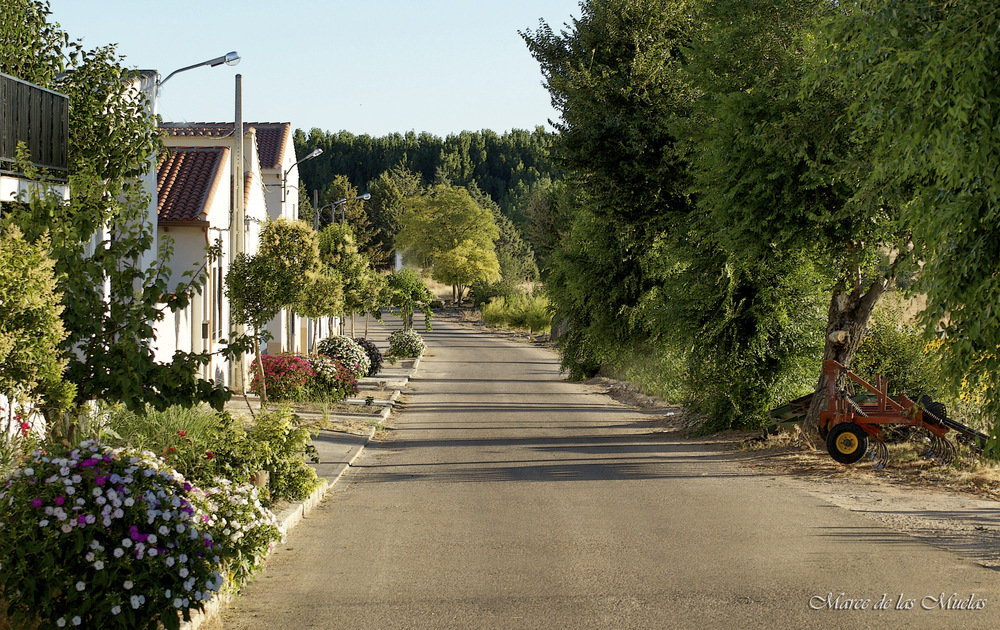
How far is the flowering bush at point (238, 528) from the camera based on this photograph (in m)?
5.99

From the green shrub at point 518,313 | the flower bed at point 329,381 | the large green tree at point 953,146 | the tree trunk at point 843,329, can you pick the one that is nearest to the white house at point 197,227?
the flower bed at point 329,381

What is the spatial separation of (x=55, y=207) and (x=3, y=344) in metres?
1.74

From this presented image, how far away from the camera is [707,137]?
14.1 m

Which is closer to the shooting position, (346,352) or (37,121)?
(37,121)

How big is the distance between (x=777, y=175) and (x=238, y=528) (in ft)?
28.7

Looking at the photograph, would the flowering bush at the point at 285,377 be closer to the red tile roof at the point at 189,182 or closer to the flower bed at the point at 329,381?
the flower bed at the point at 329,381

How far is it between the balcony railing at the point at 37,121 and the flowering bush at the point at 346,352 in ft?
57.5

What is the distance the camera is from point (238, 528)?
6070 millimetres

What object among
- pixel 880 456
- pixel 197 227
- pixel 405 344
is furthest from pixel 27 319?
pixel 405 344

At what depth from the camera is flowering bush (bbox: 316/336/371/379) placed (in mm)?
27016

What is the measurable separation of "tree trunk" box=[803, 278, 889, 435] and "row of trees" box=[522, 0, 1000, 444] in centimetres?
3

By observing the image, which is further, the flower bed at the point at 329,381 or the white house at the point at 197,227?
the flower bed at the point at 329,381

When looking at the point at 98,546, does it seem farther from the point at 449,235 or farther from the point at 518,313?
the point at 449,235

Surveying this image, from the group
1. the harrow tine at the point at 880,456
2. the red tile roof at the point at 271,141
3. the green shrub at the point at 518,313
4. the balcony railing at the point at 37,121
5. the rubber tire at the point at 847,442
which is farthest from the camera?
the green shrub at the point at 518,313
